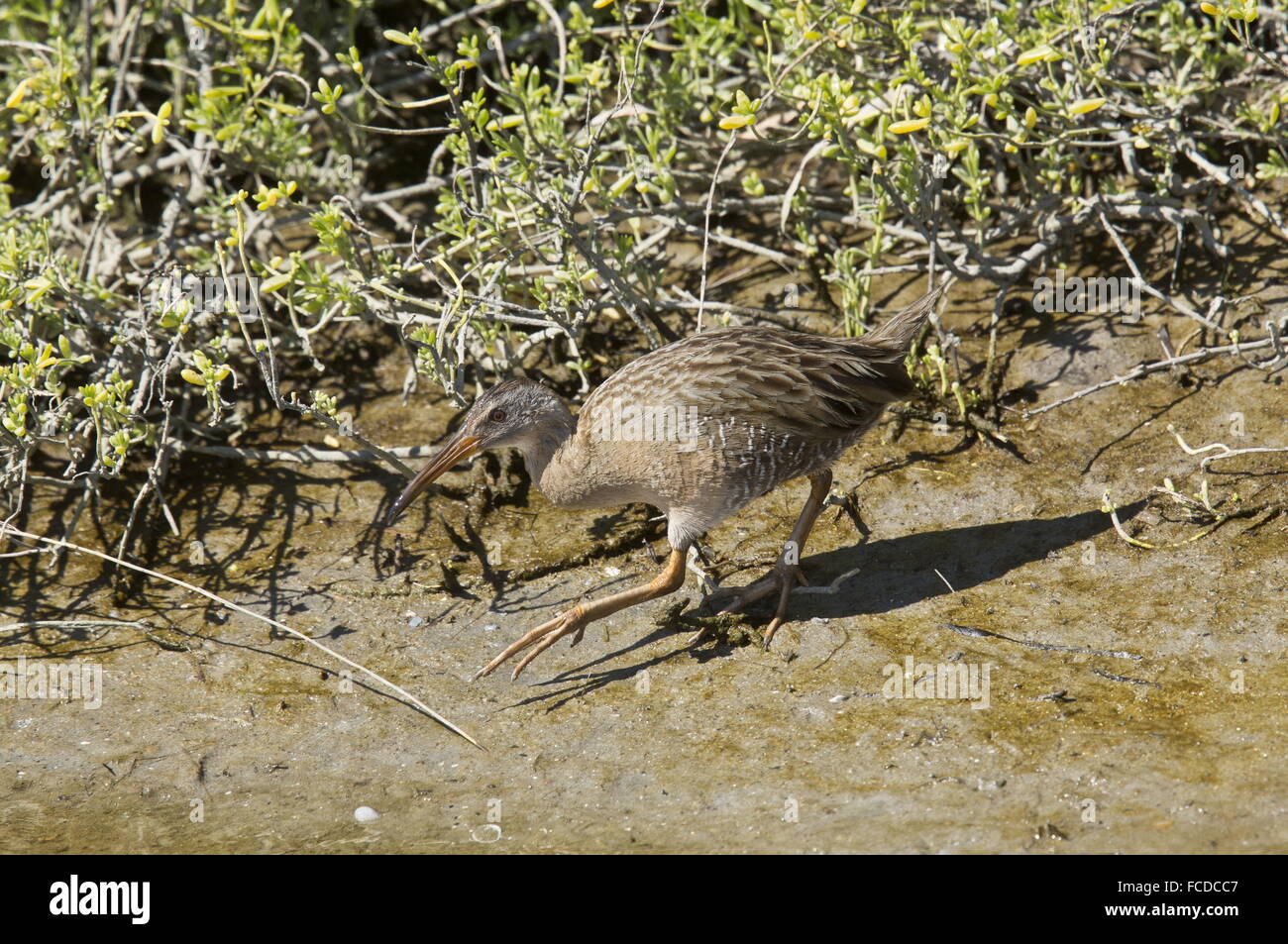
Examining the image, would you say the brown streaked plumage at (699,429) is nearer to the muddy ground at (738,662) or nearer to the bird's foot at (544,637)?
the bird's foot at (544,637)

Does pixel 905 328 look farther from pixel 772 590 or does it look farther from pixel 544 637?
pixel 544 637

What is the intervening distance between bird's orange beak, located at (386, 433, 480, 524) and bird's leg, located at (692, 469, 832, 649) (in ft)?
3.69

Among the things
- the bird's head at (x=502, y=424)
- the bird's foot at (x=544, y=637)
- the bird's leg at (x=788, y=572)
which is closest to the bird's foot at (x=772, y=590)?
the bird's leg at (x=788, y=572)

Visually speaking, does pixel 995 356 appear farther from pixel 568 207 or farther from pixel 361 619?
pixel 361 619

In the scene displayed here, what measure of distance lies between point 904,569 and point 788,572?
1.53 ft

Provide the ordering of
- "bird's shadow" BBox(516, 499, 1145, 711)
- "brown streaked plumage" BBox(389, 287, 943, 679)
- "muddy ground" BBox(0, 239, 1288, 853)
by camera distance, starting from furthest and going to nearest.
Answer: "bird's shadow" BBox(516, 499, 1145, 711) → "brown streaked plumage" BBox(389, 287, 943, 679) → "muddy ground" BBox(0, 239, 1288, 853)

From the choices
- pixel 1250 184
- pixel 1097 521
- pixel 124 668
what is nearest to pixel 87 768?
pixel 124 668

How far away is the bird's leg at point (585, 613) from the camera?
4.75 m

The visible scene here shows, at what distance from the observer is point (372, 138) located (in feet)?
24.1

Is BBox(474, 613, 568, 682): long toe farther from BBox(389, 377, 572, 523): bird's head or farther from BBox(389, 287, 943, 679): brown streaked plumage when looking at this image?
BBox(389, 377, 572, 523): bird's head

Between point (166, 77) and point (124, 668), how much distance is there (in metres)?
4.12

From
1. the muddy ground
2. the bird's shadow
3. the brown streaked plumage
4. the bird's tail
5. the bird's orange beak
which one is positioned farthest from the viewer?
the bird's tail

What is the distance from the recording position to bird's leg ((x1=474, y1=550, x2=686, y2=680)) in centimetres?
475

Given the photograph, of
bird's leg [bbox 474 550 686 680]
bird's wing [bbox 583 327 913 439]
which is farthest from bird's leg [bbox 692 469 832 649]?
bird's wing [bbox 583 327 913 439]
